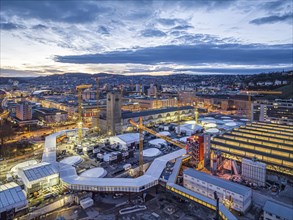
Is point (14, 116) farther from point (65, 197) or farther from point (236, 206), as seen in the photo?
point (236, 206)

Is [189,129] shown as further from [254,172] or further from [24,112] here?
[24,112]

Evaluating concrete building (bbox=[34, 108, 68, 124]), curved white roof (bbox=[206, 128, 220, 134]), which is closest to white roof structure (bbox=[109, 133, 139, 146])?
curved white roof (bbox=[206, 128, 220, 134])

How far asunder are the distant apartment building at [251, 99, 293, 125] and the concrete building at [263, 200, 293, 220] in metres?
29.2

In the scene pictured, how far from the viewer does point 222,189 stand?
60.7 feet

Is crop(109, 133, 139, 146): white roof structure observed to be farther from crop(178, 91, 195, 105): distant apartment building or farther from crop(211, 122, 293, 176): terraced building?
crop(178, 91, 195, 105): distant apartment building

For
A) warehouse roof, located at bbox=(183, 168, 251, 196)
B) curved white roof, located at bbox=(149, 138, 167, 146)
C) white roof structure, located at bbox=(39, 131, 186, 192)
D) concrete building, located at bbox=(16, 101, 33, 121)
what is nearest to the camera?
warehouse roof, located at bbox=(183, 168, 251, 196)

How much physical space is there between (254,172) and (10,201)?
22.2 m

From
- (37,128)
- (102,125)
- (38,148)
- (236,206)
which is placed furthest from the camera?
(37,128)

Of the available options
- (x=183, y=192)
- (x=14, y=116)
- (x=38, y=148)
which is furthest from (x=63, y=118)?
(x=183, y=192)

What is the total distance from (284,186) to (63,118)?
160ft

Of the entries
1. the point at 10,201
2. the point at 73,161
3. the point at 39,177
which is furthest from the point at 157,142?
the point at 10,201

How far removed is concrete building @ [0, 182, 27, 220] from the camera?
55.9 feet

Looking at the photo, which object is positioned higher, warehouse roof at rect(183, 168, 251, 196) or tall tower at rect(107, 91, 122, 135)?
tall tower at rect(107, 91, 122, 135)

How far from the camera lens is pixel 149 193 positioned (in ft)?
68.9
